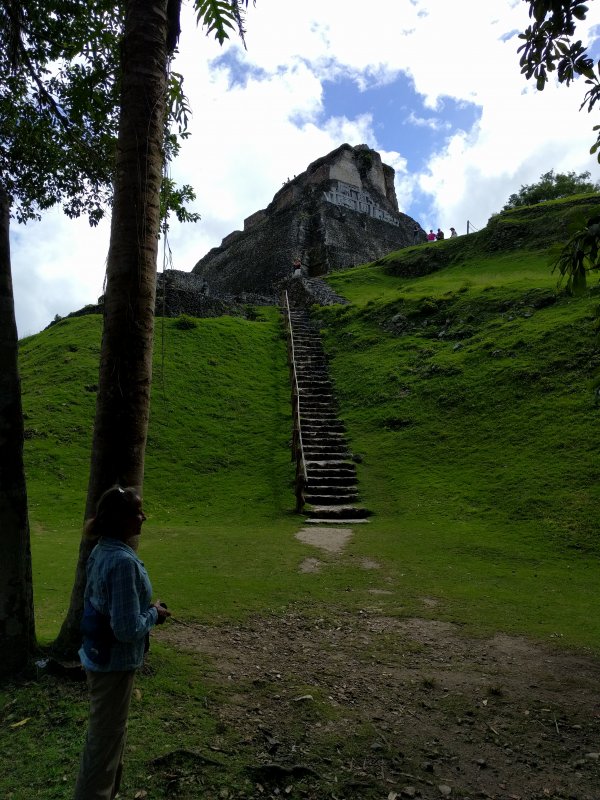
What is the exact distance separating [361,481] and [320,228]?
115 feet

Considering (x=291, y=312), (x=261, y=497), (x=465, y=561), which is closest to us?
(x=465, y=561)

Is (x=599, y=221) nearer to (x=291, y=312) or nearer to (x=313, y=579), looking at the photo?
(x=313, y=579)

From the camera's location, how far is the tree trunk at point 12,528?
175 inches

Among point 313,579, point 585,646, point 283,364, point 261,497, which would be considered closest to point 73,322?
point 283,364

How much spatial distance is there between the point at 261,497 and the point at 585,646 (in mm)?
7957

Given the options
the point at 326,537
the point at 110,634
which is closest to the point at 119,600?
the point at 110,634

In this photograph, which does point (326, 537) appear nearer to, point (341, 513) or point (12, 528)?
point (341, 513)

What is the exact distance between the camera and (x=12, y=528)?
453 cm

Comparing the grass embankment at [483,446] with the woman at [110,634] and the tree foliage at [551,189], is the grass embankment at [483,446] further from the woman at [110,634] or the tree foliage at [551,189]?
the tree foliage at [551,189]

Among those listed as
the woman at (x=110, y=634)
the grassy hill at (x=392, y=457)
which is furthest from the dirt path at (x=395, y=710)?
the woman at (x=110, y=634)

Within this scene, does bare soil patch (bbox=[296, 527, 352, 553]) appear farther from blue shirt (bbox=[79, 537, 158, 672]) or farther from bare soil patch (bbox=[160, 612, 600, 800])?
blue shirt (bbox=[79, 537, 158, 672])

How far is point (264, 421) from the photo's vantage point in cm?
1689

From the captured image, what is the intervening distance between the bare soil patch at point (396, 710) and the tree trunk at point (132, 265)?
1821 millimetres

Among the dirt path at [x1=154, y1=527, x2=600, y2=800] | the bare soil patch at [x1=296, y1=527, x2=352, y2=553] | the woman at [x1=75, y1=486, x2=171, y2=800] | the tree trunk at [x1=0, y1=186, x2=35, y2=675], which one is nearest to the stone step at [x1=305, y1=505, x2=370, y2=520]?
the bare soil patch at [x1=296, y1=527, x2=352, y2=553]
